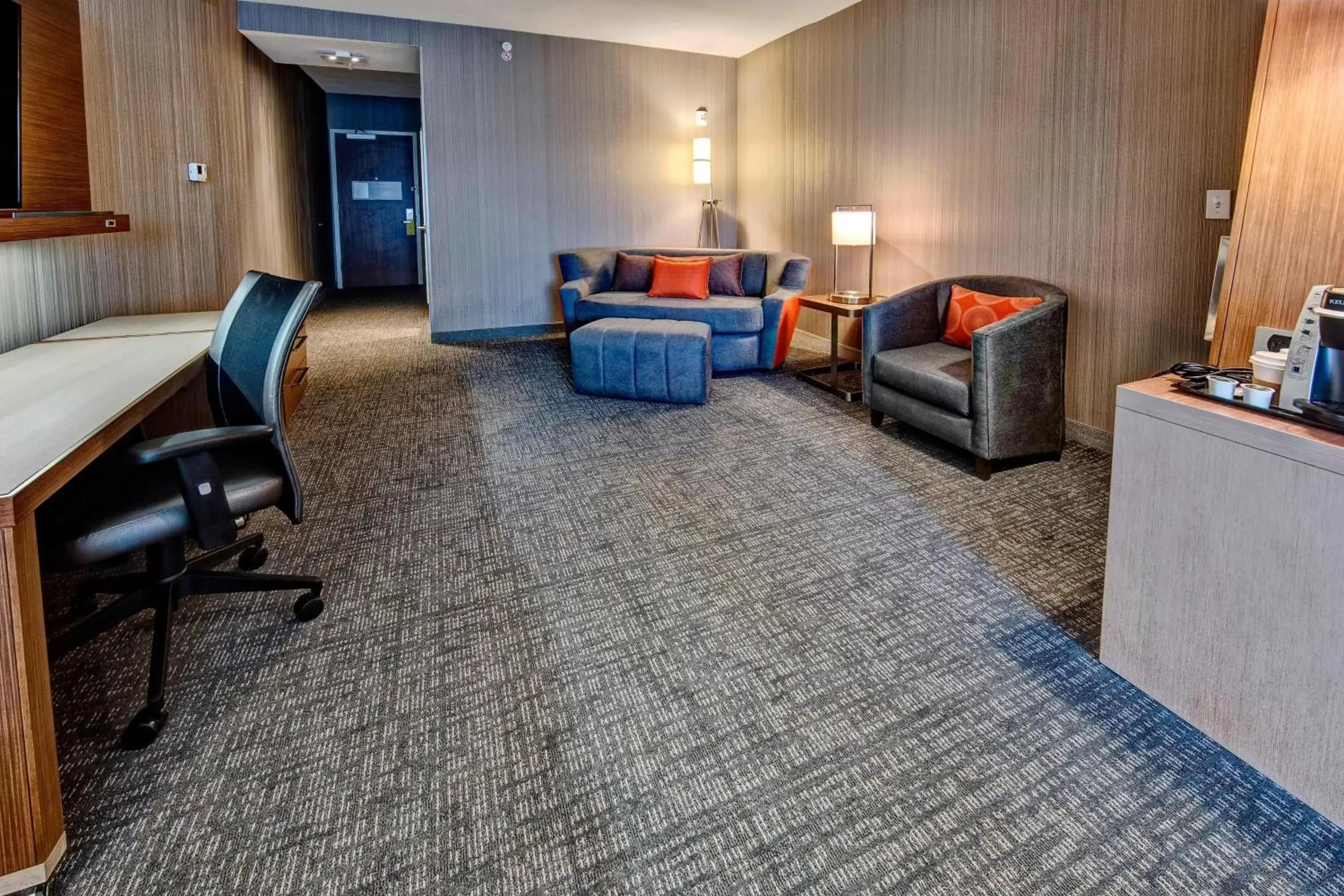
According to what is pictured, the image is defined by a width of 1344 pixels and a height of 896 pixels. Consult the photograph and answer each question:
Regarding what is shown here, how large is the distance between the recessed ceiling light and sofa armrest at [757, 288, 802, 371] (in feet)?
11.8

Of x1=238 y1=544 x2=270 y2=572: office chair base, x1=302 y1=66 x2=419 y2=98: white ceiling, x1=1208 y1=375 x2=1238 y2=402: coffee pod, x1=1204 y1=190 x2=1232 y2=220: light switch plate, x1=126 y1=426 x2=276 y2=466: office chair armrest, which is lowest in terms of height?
x1=238 y1=544 x2=270 y2=572: office chair base

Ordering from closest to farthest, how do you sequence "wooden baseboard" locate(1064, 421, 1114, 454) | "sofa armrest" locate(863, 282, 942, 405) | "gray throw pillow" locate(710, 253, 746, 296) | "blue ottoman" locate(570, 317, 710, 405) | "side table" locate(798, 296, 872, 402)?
"wooden baseboard" locate(1064, 421, 1114, 454), "sofa armrest" locate(863, 282, 942, 405), "blue ottoman" locate(570, 317, 710, 405), "side table" locate(798, 296, 872, 402), "gray throw pillow" locate(710, 253, 746, 296)

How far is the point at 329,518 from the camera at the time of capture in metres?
2.79

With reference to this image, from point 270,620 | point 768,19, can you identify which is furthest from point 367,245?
point 270,620

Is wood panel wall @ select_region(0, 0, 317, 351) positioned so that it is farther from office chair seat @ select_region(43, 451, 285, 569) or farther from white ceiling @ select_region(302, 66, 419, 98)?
white ceiling @ select_region(302, 66, 419, 98)

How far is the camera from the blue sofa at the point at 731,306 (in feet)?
16.4

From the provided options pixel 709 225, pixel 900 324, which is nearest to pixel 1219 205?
pixel 900 324

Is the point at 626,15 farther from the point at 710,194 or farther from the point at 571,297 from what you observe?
the point at 571,297

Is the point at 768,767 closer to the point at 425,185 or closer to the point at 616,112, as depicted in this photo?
the point at 425,185

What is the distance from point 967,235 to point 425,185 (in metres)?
3.87

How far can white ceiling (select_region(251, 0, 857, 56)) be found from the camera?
496 centimetres

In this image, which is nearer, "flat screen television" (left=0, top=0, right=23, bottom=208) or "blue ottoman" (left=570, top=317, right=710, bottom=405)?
"flat screen television" (left=0, top=0, right=23, bottom=208)

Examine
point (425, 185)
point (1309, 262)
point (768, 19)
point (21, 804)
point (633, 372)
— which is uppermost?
point (768, 19)

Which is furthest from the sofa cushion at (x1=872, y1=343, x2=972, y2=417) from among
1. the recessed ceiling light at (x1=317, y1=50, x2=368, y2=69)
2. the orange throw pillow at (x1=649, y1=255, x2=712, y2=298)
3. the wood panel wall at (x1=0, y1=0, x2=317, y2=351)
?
the recessed ceiling light at (x1=317, y1=50, x2=368, y2=69)
